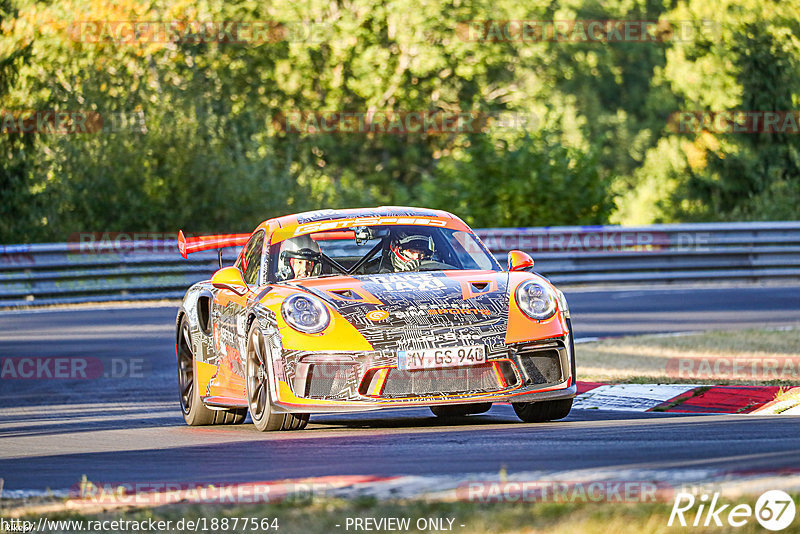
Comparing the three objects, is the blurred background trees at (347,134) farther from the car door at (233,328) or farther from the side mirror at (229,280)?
the side mirror at (229,280)

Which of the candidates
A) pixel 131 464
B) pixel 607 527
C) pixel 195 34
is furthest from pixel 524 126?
pixel 607 527

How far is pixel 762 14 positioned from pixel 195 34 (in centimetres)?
1503

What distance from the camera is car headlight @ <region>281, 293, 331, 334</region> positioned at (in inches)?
335

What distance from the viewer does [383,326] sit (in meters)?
8.41

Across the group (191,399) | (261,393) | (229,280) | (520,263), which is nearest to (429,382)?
(261,393)

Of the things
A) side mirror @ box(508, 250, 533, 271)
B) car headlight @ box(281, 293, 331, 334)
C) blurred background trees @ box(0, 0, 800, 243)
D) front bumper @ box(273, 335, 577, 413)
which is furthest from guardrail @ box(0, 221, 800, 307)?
front bumper @ box(273, 335, 577, 413)

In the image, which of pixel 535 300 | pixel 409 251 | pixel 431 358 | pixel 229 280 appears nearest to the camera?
pixel 431 358

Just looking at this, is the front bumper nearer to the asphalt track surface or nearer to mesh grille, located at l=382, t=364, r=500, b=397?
mesh grille, located at l=382, t=364, r=500, b=397

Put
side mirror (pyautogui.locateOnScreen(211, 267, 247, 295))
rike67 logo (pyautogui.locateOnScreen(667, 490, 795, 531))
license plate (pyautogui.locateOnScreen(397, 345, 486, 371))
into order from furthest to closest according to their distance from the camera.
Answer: side mirror (pyautogui.locateOnScreen(211, 267, 247, 295)) → license plate (pyautogui.locateOnScreen(397, 345, 486, 371)) → rike67 logo (pyautogui.locateOnScreen(667, 490, 795, 531))

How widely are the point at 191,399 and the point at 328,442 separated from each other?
2583mm

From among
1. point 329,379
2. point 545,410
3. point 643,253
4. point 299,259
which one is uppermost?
point 299,259

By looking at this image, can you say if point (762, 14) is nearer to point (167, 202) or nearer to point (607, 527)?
point (167, 202)

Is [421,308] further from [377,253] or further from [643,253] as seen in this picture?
[643,253]

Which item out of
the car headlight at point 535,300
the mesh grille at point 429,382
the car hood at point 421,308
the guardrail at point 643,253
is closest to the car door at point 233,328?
the car hood at point 421,308
